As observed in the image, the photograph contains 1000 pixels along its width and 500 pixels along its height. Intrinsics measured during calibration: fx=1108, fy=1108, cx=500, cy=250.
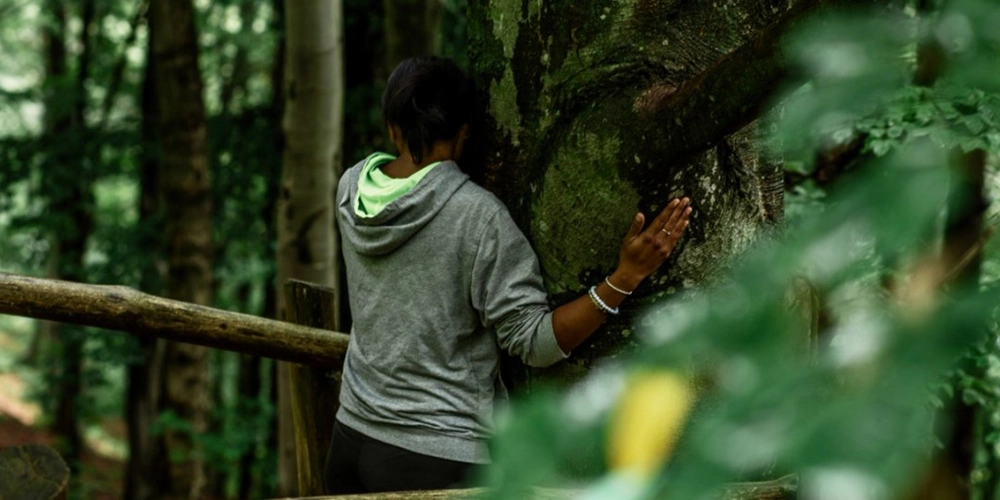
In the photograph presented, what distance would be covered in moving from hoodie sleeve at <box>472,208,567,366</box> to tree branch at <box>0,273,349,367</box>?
41.6 inches

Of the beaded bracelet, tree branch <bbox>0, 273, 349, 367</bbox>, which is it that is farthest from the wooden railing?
the beaded bracelet

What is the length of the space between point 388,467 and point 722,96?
1.23 meters

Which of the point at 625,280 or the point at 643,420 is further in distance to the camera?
the point at 625,280

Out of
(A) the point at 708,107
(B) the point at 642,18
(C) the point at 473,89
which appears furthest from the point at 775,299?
(C) the point at 473,89

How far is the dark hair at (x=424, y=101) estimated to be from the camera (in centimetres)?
267

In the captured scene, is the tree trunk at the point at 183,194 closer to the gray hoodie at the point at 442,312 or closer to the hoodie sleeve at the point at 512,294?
the gray hoodie at the point at 442,312

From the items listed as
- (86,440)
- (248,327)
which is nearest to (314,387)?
(248,327)

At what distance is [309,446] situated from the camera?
3.90m

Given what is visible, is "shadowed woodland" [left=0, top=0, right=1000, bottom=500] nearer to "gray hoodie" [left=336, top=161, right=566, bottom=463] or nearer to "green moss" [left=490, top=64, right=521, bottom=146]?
"green moss" [left=490, top=64, right=521, bottom=146]

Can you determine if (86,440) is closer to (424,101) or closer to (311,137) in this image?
(311,137)

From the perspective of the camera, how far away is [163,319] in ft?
10.8

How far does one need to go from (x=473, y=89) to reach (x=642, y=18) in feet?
1.55

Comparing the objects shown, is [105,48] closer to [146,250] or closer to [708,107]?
[146,250]

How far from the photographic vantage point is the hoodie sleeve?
258 centimetres
